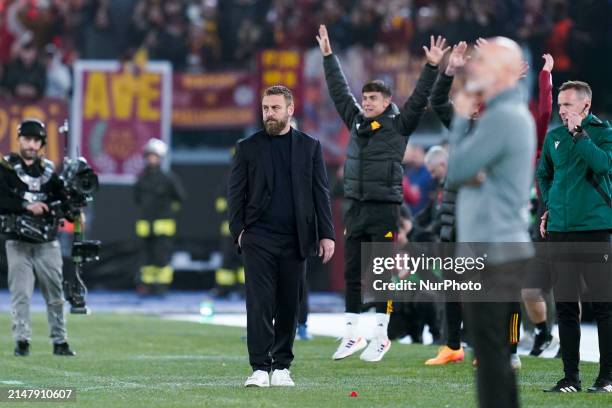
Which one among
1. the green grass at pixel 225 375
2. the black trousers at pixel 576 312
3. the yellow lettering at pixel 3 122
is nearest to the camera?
the green grass at pixel 225 375

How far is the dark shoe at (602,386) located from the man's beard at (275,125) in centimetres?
291

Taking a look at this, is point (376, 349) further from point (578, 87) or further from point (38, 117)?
point (38, 117)

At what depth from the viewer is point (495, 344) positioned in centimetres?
728

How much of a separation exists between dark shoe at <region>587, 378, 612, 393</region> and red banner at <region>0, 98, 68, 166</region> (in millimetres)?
15752

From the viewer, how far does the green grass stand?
9984 mm

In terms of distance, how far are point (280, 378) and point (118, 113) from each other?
14781 mm

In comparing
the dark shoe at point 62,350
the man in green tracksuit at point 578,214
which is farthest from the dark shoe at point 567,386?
the dark shoe at point 62,350

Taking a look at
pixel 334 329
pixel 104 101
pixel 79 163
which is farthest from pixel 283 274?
pixel 104 101

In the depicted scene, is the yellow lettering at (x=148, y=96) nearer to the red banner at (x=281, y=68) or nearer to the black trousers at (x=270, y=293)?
the red banner at (x=281, y=68)

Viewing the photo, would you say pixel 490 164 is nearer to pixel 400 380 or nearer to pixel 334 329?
pixel 400 380

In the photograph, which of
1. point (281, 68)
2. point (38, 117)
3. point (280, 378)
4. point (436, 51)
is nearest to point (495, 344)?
point (280, 378)

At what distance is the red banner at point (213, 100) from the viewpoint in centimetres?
2519

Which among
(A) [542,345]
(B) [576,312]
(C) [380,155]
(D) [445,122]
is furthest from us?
(A) [542,345]

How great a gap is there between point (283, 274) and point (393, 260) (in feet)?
10.2
